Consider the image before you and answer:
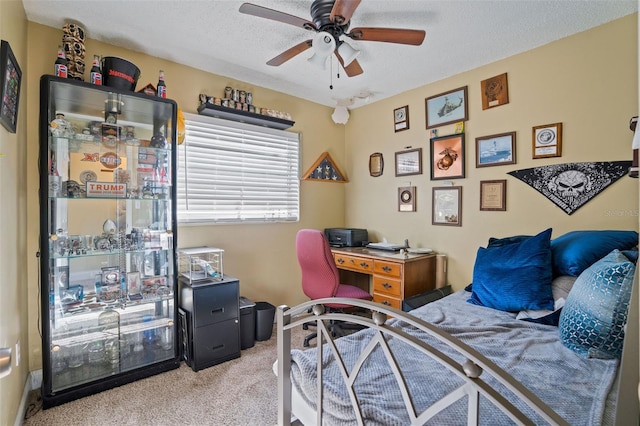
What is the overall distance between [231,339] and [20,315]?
4.46ft

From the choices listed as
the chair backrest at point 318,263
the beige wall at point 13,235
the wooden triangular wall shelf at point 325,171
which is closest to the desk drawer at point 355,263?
the chair backrest at point 318,263

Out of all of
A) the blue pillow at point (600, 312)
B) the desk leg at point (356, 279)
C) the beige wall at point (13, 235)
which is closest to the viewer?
the blue pillow at point (600, 312)

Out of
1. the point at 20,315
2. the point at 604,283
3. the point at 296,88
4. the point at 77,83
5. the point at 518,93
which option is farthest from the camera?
the point at 296,88

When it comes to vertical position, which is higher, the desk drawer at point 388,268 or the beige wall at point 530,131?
the beige wall at point 530,131

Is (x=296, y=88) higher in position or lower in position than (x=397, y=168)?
higher

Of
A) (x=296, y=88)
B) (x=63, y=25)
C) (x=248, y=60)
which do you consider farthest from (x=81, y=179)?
(x=296, y=88)

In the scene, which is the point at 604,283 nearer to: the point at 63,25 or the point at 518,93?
the point at 518,93

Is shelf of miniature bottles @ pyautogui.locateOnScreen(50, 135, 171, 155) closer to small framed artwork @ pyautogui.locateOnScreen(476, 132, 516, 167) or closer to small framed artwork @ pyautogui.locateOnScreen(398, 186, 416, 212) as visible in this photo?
small framed artwork @ pyautogui.locateOnScreen(398, 186, 416, 212)

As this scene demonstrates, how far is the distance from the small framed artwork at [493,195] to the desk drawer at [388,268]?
3.08 feet

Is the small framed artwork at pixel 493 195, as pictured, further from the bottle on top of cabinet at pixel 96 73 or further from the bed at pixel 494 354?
the bottle on top of cabinet at pixel 96 73

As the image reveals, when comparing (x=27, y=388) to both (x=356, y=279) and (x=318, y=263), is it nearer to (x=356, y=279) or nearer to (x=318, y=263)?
(x=318, y=263)

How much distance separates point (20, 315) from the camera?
6.15 feet

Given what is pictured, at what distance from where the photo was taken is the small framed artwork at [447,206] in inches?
115

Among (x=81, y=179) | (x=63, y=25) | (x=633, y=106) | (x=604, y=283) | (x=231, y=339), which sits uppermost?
(x=63, y=25)
